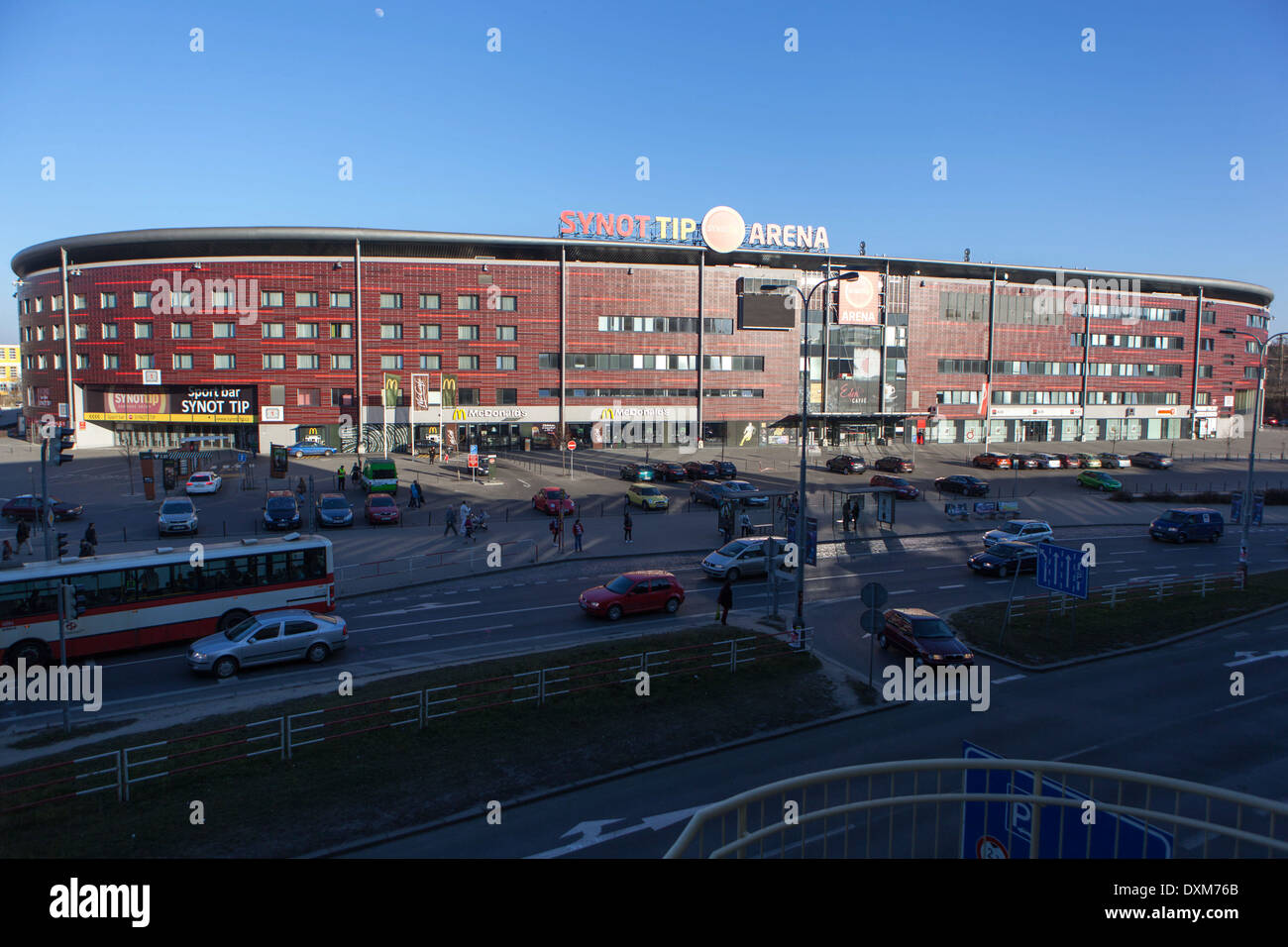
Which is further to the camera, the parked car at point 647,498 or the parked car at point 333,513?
the parked car at point 647,498

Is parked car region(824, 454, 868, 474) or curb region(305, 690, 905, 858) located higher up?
parked car region(824, 454, 868, 474)

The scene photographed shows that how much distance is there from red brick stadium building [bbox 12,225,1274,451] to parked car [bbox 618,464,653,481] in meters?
15.4

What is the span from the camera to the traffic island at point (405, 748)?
9984 millimetres

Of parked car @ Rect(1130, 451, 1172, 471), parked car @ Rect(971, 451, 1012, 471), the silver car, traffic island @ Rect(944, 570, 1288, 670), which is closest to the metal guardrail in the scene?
traffic island @ Rect(944, 570, 1288, 670)

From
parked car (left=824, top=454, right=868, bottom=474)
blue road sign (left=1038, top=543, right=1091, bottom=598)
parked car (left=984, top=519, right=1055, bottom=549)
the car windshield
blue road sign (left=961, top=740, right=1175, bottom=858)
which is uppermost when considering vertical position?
blue road sign (left=961, top=740, right=1175, bottom=858)

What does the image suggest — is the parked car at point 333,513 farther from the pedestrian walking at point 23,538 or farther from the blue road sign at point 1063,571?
the blue road sign at point 1063,571

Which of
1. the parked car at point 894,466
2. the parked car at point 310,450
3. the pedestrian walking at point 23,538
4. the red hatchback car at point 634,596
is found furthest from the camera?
the parked car at point 310,450

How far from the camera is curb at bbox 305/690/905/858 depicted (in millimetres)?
9805

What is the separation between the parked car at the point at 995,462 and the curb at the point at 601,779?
50353 mm

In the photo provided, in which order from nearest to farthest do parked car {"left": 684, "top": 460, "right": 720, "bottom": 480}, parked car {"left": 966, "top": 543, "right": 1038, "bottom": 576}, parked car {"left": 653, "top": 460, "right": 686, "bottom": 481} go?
1. parked car {"left": 966, "top": 543, "right": 1038, "bottom": 576}
2. parked car {"left": 653, "top": 460, "right": 686, "bottom": 481}
3. parked car {"left": 684, "top": 460, "right": 720, "bottom": 480}

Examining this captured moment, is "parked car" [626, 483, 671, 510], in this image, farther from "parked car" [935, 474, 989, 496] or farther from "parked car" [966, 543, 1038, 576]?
"parked car" [935, 474, 989, 496]

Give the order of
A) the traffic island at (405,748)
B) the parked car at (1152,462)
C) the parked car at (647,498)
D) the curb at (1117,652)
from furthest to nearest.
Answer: the parked car at (1152,462), the parked car at (647,498), the curb at (1117,652), the traffic island at (405,748)

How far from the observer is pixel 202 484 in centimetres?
4341

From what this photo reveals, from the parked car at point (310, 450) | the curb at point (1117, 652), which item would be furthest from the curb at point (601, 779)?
the parked car at point (310, 450)
